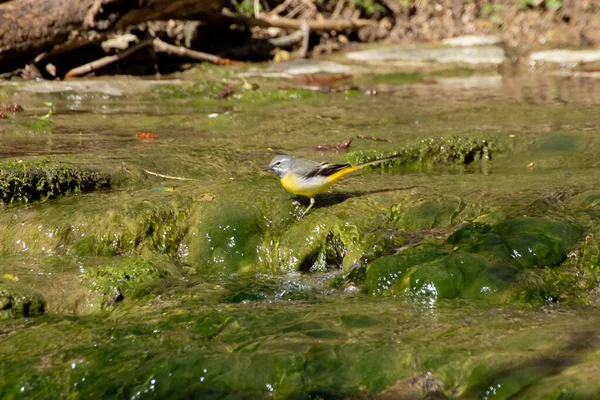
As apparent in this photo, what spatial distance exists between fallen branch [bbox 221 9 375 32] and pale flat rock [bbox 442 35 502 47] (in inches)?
63.0

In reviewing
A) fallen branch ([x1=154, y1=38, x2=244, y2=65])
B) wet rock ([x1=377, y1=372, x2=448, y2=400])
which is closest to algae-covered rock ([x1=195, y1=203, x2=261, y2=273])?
wet rock ([x1=377, y1=372, x2=448, y2=400])

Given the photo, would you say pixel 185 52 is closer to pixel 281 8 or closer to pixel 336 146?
pixel 281 8

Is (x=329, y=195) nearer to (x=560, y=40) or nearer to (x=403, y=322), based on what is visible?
(x=403, y=322)

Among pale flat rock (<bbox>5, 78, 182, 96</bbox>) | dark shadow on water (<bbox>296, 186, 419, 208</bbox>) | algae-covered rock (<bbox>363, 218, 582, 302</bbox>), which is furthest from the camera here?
→ pale flat rock (<bbox>5, 78, 182, 96</bbox>)

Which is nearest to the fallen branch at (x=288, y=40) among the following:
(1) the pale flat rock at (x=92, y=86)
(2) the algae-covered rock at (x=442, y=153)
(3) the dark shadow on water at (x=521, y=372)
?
(1) the pale flat rock at (x=92, y=86)

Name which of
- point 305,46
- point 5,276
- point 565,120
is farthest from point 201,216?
point 305,46

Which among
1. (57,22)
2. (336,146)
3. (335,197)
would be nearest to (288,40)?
(57,22)

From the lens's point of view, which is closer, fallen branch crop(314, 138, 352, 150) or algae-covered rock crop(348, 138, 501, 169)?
algae-covered rock crop(348, 138, 501, 169)

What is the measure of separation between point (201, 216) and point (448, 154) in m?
2.80

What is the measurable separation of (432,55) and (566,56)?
2.27 m

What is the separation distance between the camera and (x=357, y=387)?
3.94 metres

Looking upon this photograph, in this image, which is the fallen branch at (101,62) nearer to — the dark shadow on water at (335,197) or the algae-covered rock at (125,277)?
the dark shadow on water at (335,197)

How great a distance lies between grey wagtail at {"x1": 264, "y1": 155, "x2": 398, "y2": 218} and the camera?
6.30 m

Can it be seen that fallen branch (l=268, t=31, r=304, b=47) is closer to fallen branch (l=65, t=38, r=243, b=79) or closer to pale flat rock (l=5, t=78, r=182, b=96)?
fallen branch (l=65, t=38, r=243, b=79)
